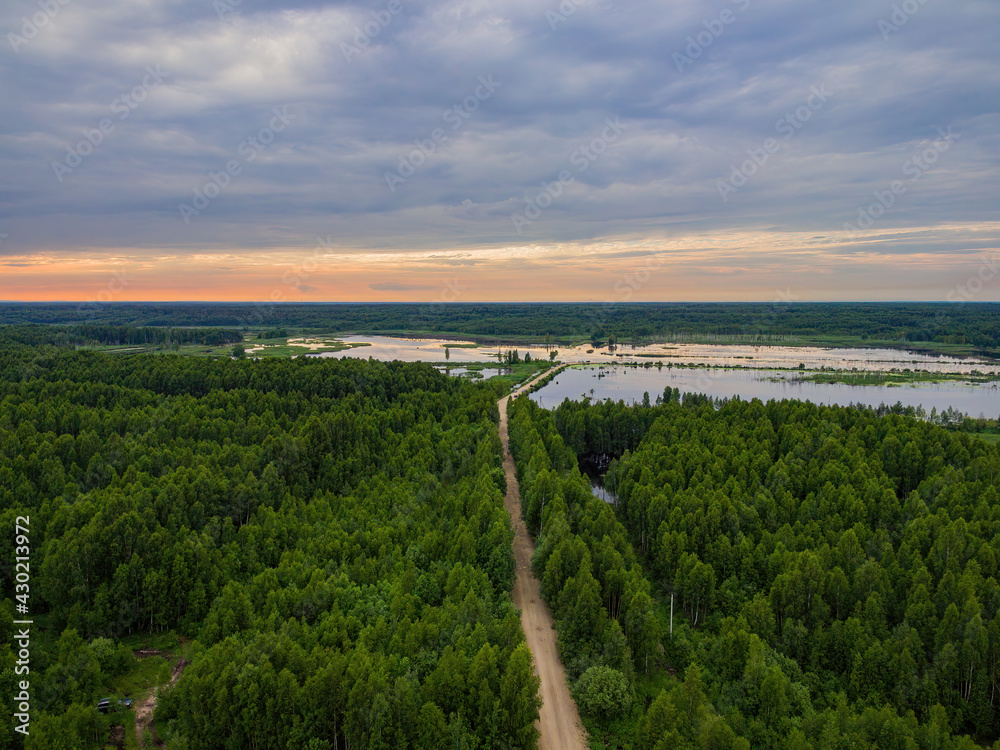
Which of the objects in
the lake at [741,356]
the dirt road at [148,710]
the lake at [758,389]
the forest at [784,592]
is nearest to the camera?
the forest at [784,592]

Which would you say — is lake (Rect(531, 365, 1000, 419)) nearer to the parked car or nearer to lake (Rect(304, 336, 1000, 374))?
lake (Rect(304, 336, 1000, 374))

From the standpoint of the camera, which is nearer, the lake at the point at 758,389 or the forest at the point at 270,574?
the forest at the point at 270,574

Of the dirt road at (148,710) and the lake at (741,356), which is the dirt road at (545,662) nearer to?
the dirt road at (148,710)

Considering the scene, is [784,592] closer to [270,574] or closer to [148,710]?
[270,574]

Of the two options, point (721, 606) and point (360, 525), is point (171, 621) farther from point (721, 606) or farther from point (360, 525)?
point (721, 606)

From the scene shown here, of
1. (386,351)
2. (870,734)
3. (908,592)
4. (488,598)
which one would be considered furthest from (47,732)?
(386,351)

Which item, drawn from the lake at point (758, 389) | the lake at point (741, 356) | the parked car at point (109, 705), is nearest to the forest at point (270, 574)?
the parked car at point (109, 705)

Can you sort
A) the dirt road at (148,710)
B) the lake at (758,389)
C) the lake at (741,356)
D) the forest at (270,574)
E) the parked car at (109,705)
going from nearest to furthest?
the forest at (270,574) < the dirt road at (148,710) < the parked car at (109,705) < the lake at (758,389) < the lake at (741,356)

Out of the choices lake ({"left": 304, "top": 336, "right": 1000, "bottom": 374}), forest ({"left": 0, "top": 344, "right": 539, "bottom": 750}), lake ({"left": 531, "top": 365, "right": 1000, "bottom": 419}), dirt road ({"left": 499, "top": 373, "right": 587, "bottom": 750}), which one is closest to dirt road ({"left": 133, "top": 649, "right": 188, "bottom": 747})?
forest ({"left": 0, "top": 344, "right": 539, "bottom": 750})
